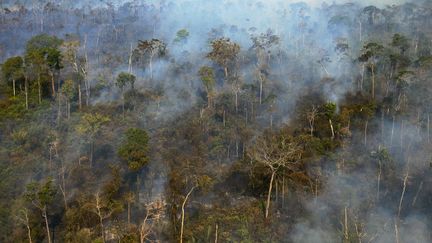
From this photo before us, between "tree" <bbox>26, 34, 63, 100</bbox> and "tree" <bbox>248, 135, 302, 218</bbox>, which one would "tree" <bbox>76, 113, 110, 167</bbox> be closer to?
"tree" <bbox>26, 34, 63, 100</bbox>

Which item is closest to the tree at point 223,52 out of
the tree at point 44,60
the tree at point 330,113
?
the tree at point 330,113

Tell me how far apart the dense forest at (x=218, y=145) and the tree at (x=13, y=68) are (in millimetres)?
360

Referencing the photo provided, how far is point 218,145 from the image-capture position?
210ft

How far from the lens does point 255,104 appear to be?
76.8 meters

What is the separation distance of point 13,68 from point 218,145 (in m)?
34.3

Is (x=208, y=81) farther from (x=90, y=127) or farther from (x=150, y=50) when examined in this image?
(x=90, y=127)

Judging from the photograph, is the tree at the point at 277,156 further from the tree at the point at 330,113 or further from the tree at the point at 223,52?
the tree at the point at 223,52

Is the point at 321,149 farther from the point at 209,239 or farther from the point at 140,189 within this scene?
the point at 140,189

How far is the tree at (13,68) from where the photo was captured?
71.9 metres

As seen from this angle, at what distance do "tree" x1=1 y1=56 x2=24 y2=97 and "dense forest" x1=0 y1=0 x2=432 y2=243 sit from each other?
0.36m

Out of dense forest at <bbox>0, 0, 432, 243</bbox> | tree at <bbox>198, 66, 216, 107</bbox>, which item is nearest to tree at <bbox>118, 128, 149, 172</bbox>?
dense forest at <bbox>0, 0, 432, 243</bbox>

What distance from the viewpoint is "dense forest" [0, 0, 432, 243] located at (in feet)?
167

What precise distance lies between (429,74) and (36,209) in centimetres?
6364

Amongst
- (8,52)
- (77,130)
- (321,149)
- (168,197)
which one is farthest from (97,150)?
(8,52)
